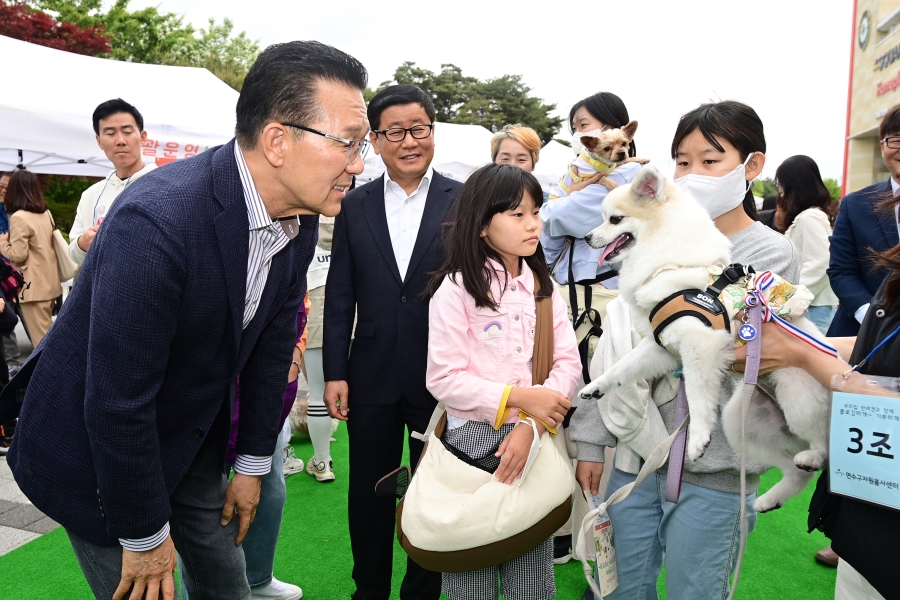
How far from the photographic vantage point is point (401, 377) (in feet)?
9.12

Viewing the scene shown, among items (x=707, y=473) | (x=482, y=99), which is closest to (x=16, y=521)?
(x=707, y=473)

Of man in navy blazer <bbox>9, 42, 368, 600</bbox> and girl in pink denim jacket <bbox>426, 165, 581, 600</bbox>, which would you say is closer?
man in navy blazer <bbox>9, 42, 368, 600</bbox>

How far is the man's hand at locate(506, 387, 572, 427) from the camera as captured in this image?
217 centimetres

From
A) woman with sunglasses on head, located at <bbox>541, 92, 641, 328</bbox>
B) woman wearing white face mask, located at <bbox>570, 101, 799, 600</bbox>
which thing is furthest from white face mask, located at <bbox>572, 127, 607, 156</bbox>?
woman wearing white face mask, located at <bbox>570, 101, 799, 600</bbox>

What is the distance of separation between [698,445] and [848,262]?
2885mm

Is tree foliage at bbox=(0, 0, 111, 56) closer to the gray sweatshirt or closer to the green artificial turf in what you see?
the green artificial turf

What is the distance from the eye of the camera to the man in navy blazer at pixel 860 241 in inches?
140

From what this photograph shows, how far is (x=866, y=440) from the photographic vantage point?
52.4 inches

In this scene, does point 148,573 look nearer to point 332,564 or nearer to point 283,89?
point 283,89

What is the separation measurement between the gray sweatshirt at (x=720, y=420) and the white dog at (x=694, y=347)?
7cm

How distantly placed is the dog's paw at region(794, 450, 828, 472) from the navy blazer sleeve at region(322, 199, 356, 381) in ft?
6.32

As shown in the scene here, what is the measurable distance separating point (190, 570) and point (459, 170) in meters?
9.62

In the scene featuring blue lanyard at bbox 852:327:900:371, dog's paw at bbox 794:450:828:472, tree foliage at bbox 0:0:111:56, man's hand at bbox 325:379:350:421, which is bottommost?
man's hand at bbox 325:379:350:421

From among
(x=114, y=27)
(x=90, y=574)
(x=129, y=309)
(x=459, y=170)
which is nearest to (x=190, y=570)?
(x=90, y=574)
